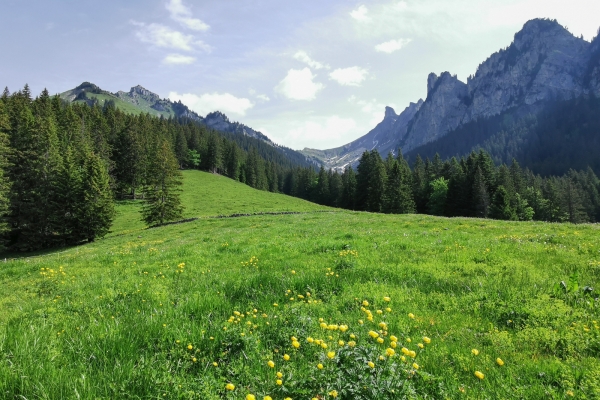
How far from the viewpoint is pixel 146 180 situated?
2398 inches

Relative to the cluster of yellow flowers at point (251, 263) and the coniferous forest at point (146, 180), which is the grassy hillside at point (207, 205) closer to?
the coniferous forest at point (146, 180)

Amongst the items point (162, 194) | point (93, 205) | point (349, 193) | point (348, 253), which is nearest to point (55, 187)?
point (93, 205)

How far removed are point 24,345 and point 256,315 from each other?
337 centimetres

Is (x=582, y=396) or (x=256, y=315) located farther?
(x=256, y=315)

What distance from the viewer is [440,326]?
5.43 meters

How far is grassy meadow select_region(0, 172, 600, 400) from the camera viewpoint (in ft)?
11.3

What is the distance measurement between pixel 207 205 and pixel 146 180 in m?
13.6

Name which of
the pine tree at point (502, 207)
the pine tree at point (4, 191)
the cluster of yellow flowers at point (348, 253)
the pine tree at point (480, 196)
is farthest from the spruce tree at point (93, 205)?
the pine tree at point (480, 196)

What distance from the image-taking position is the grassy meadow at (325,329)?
345 centimetres

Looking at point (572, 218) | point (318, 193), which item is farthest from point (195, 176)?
point (572, 218)

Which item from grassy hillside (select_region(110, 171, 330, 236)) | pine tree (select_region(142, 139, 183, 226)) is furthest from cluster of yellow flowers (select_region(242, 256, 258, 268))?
pine tree (select_region(142, 139, 183, 226))

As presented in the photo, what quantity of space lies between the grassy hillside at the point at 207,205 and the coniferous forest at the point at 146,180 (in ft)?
16.5

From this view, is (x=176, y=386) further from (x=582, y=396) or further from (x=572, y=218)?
(x=572, y=218)

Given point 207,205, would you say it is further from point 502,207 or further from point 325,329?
point 325,329
